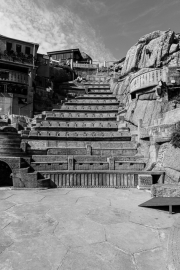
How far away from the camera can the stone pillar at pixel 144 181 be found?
420 inches

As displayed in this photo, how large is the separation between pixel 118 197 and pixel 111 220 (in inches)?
119

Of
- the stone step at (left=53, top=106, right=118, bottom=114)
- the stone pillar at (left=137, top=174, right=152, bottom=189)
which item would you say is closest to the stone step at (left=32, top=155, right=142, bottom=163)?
the stone pillar at (left=137, top=174, right=152, bottom=189)

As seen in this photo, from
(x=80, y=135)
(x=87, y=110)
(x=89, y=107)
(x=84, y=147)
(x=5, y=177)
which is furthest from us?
(x=89, y=107)

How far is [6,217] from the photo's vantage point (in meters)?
6.23

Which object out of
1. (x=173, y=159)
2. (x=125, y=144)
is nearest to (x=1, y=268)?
(x=173, y=159)

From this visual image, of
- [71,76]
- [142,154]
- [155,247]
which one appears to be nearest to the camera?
[155,247]

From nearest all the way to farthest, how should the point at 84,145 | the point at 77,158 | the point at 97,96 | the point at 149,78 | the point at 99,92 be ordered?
the point at 77,158 < the point at 84,145 < the point at 149,78 < the point at 97,96 < the point at 99,92

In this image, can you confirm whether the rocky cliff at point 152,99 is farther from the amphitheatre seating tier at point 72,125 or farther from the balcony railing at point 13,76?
the balcony railing at point 13,76

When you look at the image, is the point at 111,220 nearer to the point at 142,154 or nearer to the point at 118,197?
the point at 118,197

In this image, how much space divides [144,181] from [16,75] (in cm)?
3124

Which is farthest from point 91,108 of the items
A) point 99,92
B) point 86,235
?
point 86,235

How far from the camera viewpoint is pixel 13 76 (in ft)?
104

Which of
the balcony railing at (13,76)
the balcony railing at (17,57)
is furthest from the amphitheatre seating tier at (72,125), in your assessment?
the balcony railing at (17,57)

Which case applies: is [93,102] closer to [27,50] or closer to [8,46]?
[27,50]
